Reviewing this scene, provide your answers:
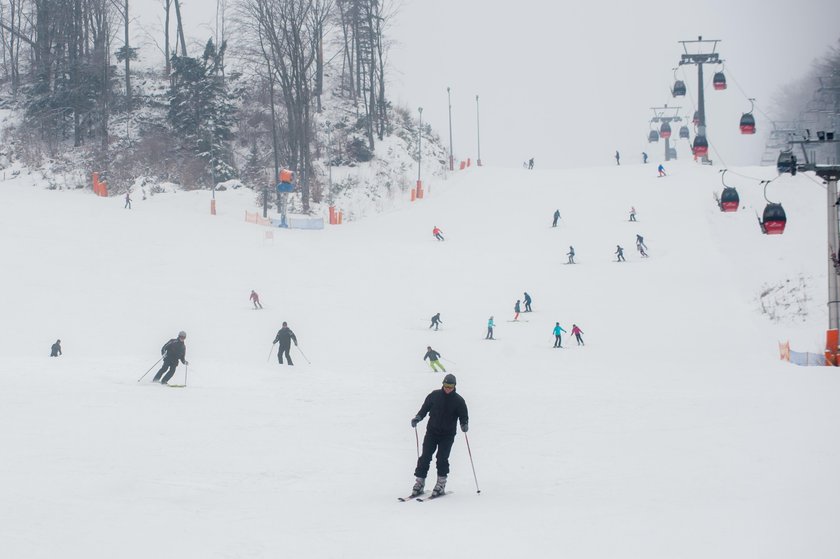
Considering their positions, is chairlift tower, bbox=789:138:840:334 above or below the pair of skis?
above

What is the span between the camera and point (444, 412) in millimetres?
8617

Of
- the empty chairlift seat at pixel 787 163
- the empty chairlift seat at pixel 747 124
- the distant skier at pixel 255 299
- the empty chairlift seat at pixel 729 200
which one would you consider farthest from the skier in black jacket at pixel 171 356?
the empty chairlift seat at pixel 747 124

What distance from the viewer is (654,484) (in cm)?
895

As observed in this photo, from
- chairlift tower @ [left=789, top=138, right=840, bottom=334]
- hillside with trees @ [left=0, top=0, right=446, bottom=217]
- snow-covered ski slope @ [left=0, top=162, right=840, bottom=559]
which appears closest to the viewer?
snow-covered ski slope @ [left=0, top=162, right=840, bottom=559]

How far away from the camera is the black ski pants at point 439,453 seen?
334 inches

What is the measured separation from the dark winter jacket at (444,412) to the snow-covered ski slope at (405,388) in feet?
2.65

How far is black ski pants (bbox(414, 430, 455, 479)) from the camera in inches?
334

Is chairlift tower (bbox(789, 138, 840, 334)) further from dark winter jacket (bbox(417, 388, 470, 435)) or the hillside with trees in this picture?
the hillside with trees

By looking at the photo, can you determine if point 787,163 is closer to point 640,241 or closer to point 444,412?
point 640,241

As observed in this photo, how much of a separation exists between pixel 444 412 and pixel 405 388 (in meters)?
8.89

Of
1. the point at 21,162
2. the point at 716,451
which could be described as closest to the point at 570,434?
the point at 716,451

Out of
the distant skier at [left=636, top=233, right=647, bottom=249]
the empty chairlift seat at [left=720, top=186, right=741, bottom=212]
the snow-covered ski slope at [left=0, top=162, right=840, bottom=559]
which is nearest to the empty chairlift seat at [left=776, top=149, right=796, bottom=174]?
the empty chairlift seat at [left=720, top=186, right=741, bottom=212]

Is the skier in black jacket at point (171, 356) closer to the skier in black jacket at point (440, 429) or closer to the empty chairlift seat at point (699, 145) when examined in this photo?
the skier in black jacket at point (440, 429)

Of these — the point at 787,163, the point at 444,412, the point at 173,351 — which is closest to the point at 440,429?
the point at 444,412
